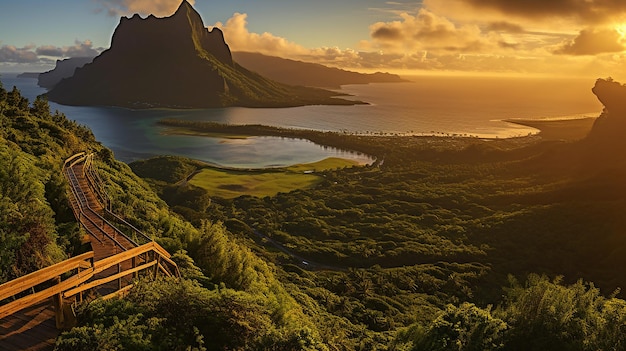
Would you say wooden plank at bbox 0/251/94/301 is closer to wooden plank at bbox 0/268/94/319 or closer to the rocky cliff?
wooden plank at bbox 0/268/94/319

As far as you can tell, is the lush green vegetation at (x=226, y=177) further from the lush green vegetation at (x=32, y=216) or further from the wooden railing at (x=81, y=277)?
the wooden railing at (x=81, y=277)

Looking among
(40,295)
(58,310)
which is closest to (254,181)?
(58,310)

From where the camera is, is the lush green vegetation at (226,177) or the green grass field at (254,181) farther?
the lush green vegetation at (226,177)

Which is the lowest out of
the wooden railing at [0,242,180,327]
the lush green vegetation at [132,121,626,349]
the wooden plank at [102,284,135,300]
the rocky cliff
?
the lush green vegetation at [132,121,626,349]

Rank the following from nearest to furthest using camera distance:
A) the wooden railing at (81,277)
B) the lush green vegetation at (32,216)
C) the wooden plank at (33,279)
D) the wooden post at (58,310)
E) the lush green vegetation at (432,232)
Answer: the wooden plank at (33,279) → the wooden railing at (81,277) → the wooden post at (58,310) → the lush green vegetation at (32,216) → the lush green vegetation at (432,232)

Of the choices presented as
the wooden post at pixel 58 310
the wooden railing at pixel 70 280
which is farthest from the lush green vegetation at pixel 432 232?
the wooden post at pixel 58 310

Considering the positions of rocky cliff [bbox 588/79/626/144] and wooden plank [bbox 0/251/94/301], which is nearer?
wooden plank [bbox 0/251/94/301]

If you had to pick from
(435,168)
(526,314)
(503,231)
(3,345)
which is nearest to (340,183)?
(435,168)

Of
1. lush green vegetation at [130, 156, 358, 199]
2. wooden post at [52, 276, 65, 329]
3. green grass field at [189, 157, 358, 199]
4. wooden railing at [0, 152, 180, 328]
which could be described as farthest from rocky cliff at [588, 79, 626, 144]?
wooden post at [52, 276, 65, 329]
